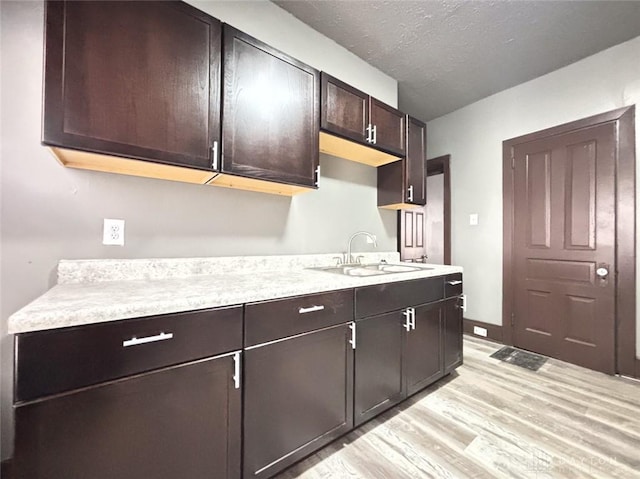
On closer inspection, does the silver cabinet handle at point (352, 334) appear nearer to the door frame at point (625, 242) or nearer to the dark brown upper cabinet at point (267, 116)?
the dark brown upper cabinet at point (267, 116)

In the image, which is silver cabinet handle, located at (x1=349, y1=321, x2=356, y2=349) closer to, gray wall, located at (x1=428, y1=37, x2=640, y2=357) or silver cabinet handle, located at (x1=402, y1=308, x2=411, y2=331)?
silver cabinet handle, located at (x1=402, y1=308, x2=411, y2=331)

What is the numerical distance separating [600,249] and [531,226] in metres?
0.53

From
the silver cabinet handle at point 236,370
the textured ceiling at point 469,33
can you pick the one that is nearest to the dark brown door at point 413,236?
the textured ceiling at point 469,33

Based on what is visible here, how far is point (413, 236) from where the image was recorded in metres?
4.10

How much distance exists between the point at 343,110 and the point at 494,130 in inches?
84.8

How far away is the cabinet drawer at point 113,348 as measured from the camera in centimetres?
72

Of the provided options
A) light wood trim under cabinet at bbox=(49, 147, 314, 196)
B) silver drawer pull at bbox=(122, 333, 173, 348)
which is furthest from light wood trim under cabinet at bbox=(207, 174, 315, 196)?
silver drawer pull at bbox=(122, 333, 173, 348)

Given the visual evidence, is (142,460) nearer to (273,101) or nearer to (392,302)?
(392,302)

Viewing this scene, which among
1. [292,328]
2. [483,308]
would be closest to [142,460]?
[292,328]

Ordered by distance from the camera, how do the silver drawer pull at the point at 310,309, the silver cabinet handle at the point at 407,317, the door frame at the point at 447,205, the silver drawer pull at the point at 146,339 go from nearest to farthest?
1. the silver drawer pull at the point at 146,339
2. the silver drawer pull at the point at 310,309
3. the silver cabinet handle at the point at 407,317
4. the door frame at the point at 447,205

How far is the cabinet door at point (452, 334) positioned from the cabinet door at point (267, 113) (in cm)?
142

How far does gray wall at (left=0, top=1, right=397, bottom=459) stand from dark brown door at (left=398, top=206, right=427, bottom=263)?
2.07 metres

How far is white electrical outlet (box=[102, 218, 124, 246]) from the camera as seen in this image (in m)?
1.32

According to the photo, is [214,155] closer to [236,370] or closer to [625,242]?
[236,370]
